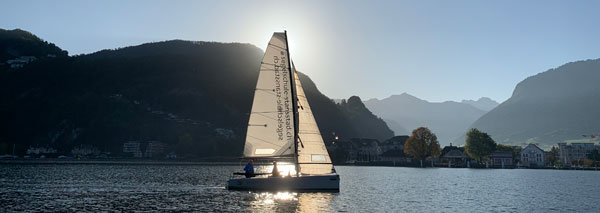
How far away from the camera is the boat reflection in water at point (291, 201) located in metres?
36.6

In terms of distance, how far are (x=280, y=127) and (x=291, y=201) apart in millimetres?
9365

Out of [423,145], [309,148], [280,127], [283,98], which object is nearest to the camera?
[280,127]

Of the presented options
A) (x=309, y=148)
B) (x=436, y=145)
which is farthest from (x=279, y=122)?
(x=436, y=145)

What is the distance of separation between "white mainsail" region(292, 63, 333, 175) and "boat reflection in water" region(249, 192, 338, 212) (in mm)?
2863

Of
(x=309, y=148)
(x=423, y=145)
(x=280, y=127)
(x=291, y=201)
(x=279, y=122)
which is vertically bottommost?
(x=291, y=201)

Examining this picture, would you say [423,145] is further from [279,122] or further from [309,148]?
[279,122]

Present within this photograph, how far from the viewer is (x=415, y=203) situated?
144 ft

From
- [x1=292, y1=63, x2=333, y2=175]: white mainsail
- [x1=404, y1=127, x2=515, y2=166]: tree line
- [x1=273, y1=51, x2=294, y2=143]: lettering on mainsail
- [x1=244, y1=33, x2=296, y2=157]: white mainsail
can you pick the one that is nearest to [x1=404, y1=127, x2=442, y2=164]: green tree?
[x1=404, y1=127, x2=515, y2=166]: tree line

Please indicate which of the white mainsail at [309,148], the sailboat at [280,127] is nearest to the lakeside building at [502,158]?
the white mainsail at [309,148]

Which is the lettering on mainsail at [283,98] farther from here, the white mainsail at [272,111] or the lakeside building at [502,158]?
the lakeside building at [502,158]

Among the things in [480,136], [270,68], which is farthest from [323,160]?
[480,136]

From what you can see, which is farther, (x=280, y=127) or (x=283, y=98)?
(x=283, y=98)

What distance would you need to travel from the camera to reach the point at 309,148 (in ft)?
156

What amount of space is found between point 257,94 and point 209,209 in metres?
15.5
